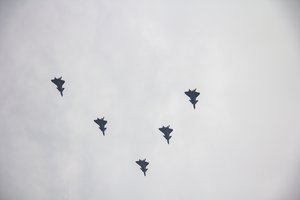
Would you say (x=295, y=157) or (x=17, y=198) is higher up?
(x=295, y=157)

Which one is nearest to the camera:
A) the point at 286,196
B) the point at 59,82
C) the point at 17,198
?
the point at 59,82

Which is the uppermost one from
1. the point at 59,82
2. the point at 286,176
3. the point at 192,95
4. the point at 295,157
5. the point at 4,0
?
the point at 4,0

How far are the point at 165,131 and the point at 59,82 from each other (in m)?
13.9

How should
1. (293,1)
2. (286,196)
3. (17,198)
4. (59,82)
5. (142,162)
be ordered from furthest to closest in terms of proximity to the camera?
(286,196), (293,1), (17,198), (142,162), (59,82)

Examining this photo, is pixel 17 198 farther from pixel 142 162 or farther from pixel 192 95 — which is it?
pixel 192 95

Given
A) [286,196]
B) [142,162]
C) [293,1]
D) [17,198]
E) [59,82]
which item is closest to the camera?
[59,82]

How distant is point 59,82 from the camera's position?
1030 inches

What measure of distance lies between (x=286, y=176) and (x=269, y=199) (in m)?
6.89

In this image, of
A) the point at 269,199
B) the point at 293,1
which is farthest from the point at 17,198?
the point at 293,1

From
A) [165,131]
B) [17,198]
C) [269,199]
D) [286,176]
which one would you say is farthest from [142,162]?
[286,176]

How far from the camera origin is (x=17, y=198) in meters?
44.6

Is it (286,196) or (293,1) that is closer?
(293,1)

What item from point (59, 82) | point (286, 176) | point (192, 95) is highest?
point (59, 82)

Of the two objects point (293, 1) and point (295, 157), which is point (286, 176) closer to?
point (295, 157)
